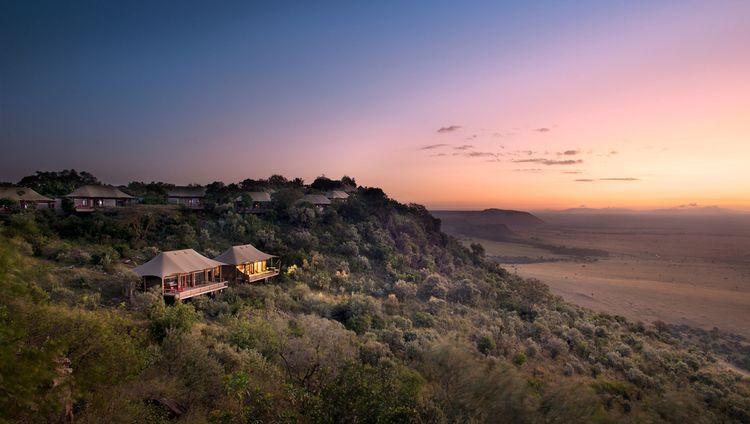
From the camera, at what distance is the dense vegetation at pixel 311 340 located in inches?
325

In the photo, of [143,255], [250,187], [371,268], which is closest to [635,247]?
[371,268]

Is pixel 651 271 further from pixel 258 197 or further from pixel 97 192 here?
pixel 97 192

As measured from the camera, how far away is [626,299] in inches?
1799

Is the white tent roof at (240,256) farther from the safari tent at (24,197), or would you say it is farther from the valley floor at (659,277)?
the valley floor at (659,277)

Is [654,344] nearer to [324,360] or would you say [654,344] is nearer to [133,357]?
[324,360]

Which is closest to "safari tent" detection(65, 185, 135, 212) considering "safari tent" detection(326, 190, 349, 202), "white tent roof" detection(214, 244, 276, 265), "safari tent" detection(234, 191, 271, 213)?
"safari tent" detection(234, 191, 271, 213)

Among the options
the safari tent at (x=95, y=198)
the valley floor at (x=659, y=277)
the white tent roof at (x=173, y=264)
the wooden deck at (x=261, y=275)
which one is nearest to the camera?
the white tent roof at (x=173, y=264)

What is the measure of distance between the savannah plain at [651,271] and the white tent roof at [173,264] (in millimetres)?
40463

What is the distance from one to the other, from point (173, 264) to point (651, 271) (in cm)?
7402

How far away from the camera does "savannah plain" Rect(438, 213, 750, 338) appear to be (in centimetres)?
4056

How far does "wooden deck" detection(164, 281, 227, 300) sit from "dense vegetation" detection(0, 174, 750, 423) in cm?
118

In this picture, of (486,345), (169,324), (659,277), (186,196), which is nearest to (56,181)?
(186,196)

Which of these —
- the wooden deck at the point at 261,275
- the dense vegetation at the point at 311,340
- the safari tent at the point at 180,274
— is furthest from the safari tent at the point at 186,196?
the safari tent at the point at 180,274

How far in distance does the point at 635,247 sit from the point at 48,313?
118825mm
